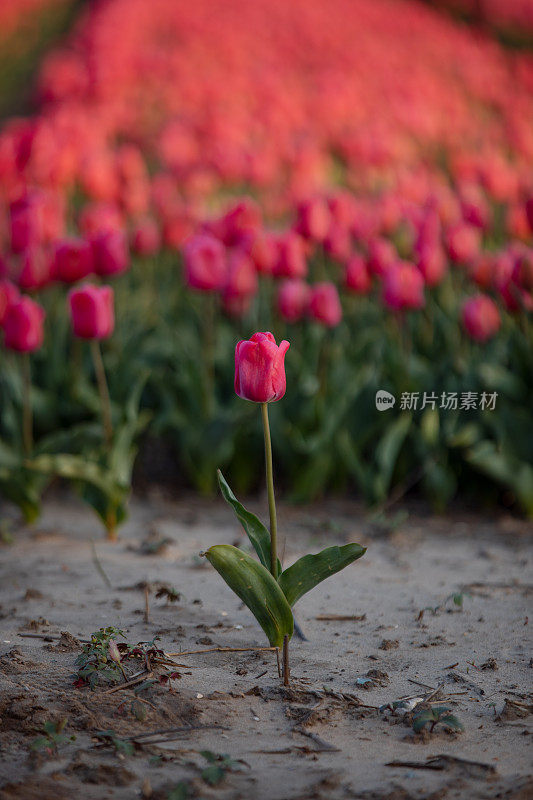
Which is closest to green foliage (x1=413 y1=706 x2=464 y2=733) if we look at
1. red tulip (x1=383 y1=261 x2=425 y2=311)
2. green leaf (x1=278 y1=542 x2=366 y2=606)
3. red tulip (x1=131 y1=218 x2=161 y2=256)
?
green leaf (x1=278 y1=542 x2=366 y2=606)

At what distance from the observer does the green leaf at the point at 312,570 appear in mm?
2191

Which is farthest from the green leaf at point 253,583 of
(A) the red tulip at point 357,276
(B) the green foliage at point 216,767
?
(A) the red tulip at point 357,276

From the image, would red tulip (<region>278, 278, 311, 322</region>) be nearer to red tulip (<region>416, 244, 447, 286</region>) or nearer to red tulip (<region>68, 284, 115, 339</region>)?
red tulip (<region>416, 244, 447, 286</region>)

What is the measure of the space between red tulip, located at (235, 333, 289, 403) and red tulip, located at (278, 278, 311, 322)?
6.61 ft

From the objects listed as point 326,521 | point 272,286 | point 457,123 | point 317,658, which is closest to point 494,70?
point 457,123

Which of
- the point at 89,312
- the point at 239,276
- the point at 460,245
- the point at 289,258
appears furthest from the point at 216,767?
the point at 460,245

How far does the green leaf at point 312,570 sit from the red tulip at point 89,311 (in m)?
1.36

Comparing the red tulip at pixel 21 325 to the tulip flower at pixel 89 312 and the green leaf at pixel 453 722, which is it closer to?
the tulip flower at pixel 89 312

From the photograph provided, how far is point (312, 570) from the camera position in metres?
2.24

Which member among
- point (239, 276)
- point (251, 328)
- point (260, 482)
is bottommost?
point (260, 482)

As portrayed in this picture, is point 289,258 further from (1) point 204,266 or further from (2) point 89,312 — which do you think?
(2) point 89,312

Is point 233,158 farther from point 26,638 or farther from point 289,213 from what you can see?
point 26,638

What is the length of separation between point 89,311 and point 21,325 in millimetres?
282

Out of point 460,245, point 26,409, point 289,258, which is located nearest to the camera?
point 26,409
